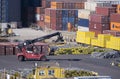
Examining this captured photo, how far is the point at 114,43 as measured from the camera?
3706 centimetres

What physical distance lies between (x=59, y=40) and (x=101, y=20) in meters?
6.27

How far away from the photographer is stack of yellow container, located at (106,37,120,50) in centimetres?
3681

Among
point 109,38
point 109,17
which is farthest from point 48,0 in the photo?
point 109,38

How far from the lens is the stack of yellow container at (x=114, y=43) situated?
121 ft

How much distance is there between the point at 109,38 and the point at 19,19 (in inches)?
914

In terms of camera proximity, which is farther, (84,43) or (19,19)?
(19,19)

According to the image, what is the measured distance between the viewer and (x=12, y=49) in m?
35.1

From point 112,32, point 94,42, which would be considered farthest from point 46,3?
point 94,42

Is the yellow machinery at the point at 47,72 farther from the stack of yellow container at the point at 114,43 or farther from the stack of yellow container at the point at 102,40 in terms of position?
the stack of yellow container at the point at 102,40

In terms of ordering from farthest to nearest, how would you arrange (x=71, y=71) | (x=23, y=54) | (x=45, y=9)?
(x=45, y=9), (x=23, y=54), (x=71, y=71)

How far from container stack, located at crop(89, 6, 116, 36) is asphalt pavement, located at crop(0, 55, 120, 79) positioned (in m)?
9.21

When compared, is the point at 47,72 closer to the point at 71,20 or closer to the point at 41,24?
the point at 71,20

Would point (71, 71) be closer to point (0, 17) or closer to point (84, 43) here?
point (84, 43)

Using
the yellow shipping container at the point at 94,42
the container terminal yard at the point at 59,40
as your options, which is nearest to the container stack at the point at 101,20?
the container terminal yard at the point at 59,40
